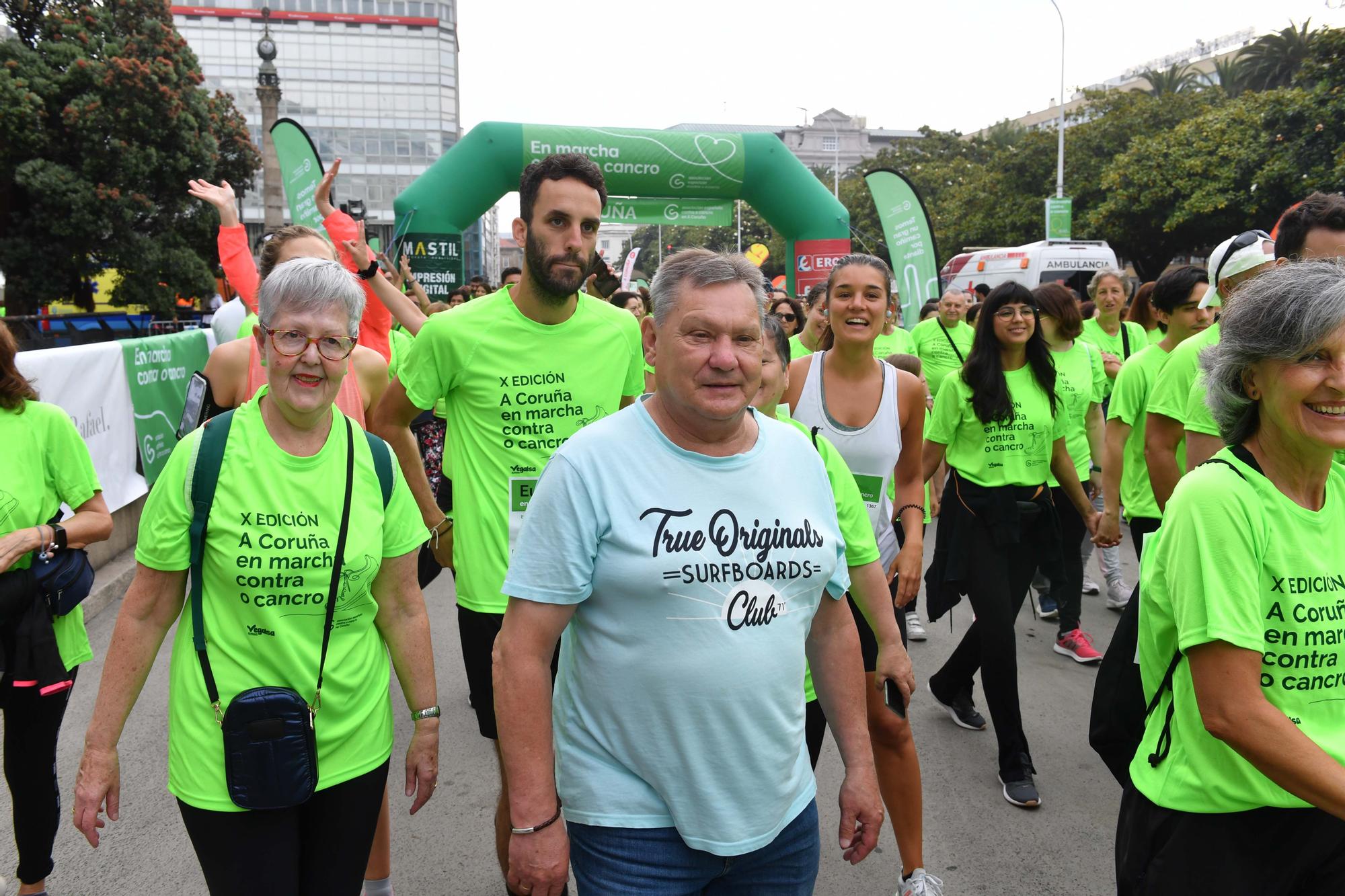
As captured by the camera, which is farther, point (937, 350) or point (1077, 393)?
point (937, 350)

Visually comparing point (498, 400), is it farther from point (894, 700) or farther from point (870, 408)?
point (894, 700)

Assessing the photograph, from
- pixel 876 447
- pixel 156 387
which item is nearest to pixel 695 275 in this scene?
pixel 876 447

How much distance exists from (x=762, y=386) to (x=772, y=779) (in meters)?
1.46

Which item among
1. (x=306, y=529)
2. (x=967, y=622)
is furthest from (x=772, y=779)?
(x=967, y=622)

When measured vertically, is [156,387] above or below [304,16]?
below

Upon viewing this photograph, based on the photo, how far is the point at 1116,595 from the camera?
6.50 metres

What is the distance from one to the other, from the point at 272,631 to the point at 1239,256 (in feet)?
11.0

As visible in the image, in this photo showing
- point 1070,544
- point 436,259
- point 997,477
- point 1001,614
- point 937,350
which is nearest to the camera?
point 1001,614

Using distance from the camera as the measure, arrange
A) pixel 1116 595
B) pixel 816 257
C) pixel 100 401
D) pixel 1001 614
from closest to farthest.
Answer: pixel 1001 614, pixel 1116 595, pixel 100 401, pixel 816 257

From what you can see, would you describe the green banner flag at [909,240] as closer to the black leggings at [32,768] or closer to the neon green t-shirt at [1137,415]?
the neon green t-shirt at [1137,415]

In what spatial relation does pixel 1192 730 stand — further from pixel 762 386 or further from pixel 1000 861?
pixel 1000 861

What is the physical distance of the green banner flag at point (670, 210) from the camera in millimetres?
16062

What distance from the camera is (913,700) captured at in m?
4.99

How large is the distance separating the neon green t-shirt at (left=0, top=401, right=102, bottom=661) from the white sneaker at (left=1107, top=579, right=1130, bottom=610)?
5.81m
